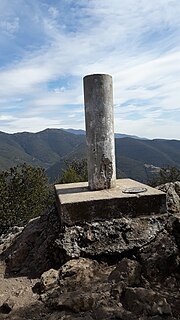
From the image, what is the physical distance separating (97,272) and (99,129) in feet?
8.47

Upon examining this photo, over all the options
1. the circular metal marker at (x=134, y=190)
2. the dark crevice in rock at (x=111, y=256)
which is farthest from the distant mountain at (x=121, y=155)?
the dark crevice in rock at (x=111, y=256)

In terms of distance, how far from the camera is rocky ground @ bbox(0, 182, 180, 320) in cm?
346

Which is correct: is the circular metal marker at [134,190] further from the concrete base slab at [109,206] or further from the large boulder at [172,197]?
the large boulder at [172,197]

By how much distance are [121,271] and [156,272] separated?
0.58 metres

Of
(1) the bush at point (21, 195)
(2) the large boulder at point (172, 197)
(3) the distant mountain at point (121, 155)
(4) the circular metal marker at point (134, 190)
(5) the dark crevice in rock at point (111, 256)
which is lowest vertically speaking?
(3) the distant mountain at point (121, 155)

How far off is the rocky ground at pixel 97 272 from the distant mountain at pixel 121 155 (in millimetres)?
78011

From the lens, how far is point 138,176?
297 ft

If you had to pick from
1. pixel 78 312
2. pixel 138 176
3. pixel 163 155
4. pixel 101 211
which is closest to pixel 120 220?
pixel 101 211

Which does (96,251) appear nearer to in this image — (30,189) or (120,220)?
(120,220)

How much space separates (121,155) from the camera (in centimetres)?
12662

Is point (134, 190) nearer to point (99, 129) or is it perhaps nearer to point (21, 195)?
point (99, 129)

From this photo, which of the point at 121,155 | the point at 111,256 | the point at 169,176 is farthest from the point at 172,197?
the point at 121,155

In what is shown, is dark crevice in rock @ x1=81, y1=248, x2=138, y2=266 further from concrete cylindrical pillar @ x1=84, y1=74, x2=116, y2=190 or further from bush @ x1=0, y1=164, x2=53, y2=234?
bush @ x1=0, y1=164, x2=53, y2=234

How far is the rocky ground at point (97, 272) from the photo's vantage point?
3.46m
